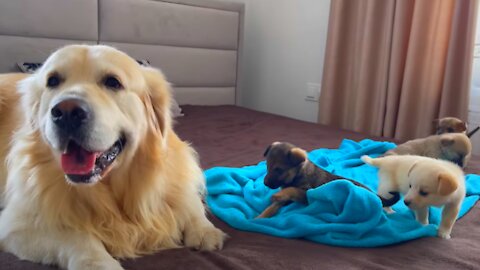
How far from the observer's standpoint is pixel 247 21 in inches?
177

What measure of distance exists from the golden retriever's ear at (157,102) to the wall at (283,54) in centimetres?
263

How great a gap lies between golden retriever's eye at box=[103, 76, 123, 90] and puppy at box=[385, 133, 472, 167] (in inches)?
49.3

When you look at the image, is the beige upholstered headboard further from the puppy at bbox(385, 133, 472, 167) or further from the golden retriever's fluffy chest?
the puppy at bbox(385, 133, 472, 167)

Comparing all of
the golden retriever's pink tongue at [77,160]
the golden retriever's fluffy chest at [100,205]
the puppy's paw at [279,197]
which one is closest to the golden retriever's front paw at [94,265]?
the golden retriever's fluffy chest at [100,205]

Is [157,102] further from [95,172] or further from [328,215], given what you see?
[328,215]

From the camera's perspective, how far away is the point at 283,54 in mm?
4129

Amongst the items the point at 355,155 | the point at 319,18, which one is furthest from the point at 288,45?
the point at 355,155

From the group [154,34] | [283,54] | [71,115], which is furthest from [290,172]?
[283,54]

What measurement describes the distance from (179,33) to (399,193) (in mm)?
2658

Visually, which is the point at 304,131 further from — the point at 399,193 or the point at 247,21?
the point at 247,21

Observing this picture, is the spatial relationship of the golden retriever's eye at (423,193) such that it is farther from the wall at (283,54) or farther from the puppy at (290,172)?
the wall at (283,54)

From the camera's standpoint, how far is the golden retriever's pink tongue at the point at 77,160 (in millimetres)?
1094

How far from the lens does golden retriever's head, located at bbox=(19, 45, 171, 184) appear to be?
1044 mm

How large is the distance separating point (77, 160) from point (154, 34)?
8.39 ft
